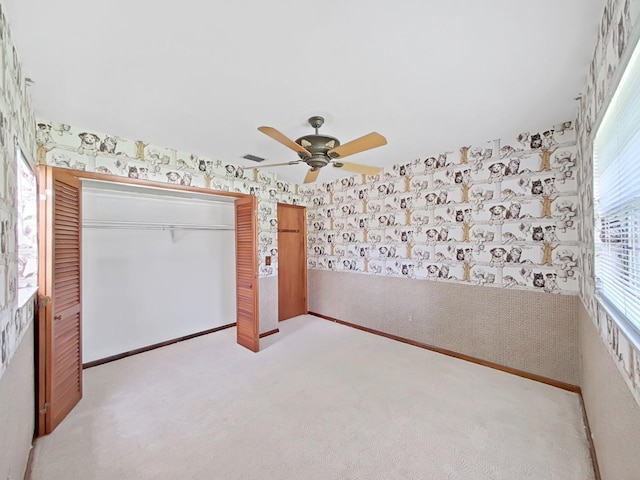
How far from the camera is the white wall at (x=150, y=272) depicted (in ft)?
10.9

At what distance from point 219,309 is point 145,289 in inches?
44.1

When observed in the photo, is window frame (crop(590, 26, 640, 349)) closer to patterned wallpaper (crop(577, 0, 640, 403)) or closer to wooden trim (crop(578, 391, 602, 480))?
patterned wallpaper (crop(577, 0, 640, 403))

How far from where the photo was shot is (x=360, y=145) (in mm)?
2125

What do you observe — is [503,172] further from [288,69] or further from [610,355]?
[288,69]

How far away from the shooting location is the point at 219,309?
14.6 ft

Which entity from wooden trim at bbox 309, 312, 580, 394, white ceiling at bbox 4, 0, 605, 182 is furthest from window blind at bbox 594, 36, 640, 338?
wooden trim at bbox 309, 312, 580, 394

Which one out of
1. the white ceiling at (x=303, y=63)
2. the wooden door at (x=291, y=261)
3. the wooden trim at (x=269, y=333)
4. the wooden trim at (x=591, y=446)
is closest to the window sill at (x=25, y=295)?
the white ceiling at (x=303, y=63)

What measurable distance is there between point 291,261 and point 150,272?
2119mm

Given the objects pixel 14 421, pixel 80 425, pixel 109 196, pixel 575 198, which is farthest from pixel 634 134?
pixel 109 196

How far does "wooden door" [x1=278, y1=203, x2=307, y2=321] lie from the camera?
4758 mm

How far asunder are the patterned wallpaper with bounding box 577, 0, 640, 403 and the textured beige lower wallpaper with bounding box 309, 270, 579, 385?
1.63 feet

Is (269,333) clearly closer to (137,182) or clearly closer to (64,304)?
(64,304)

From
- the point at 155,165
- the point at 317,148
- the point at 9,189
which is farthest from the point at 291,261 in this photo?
the point at 9,189

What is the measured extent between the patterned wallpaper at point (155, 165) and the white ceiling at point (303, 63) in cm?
18
